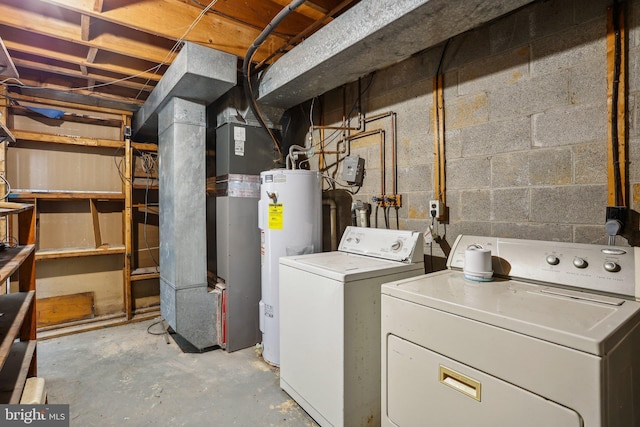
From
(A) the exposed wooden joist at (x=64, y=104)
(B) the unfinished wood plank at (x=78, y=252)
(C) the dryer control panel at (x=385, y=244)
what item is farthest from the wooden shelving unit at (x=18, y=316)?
(A) the exposed wooden joist at (x=64, y=104)

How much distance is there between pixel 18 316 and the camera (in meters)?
1.54

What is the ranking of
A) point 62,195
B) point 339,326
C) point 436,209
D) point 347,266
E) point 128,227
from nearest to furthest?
point 339,326, point 347,266, point 436,209, point 62,195, point 128,227

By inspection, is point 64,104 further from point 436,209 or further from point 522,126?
point 522,126

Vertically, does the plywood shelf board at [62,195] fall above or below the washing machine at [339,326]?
above

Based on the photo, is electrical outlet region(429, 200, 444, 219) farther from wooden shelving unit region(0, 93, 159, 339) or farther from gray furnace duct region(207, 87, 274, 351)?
wooden shelving unit region(0, 93, 159, 339)

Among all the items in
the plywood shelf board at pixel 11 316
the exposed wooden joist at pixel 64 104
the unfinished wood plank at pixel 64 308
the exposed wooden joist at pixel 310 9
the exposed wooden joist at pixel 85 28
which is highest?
the exposed wooden joist at pixel 310 9

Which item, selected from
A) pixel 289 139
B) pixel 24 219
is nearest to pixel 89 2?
pixel 24 219

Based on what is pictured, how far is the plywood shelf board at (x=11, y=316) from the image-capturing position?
4.23 ft

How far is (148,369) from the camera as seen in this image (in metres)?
2.35

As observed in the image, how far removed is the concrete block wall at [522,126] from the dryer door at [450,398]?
859 millimetres

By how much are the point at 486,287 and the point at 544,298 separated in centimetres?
21

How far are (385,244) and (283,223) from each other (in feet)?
2.52

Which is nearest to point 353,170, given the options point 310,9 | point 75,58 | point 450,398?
point 310,9

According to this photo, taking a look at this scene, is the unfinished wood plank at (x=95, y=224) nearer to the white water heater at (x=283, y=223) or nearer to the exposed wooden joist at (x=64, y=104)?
the exposed wooden joist at (x=64, y=104)
